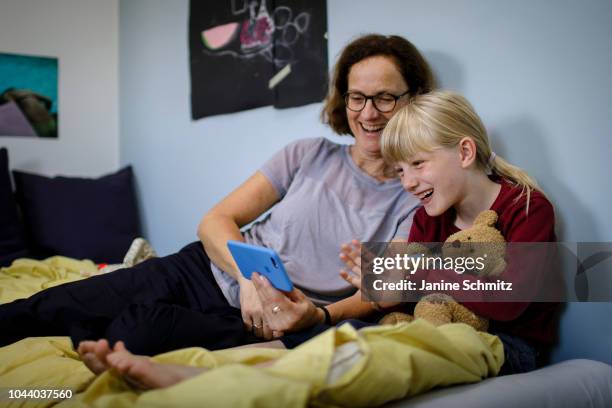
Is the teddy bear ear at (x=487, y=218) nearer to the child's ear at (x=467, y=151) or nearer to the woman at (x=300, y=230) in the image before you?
the child's ear at (x=467, y=151)

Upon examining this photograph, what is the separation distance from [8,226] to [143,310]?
4.86ft

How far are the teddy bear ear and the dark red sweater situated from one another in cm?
2

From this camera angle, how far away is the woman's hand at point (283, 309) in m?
1.17

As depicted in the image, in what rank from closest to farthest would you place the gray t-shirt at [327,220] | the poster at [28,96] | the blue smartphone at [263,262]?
the blue smartphone at [263,262] < the gray t-shirt at [327,220] < the poster at [28,96]

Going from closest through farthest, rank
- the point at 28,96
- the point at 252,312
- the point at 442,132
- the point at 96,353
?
1. the point at 96,353
2. the point at 442,132
3. the point at 252,312
4. the point at 28,96

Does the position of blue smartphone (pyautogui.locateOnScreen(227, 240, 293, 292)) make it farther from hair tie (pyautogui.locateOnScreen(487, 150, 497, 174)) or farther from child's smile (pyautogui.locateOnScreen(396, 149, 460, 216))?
hair tie (pyautogui.locateOnScreen(487, 150, 497, 174))

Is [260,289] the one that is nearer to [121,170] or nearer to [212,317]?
[212,317]

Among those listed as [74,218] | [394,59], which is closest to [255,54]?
[394,59]

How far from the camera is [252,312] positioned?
130 cm

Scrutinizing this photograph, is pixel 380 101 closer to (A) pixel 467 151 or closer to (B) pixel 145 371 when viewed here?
(A) pixel 467 151

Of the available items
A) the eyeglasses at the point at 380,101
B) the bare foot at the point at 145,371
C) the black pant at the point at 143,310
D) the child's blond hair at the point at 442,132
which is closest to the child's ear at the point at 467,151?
the child's blond hair at the point at 442,132

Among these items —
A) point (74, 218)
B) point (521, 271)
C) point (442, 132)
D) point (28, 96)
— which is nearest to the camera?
point (521, 271)

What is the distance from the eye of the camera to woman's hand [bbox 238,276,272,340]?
4.19 feet

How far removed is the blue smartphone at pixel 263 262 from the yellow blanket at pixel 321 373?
19 centimetres
